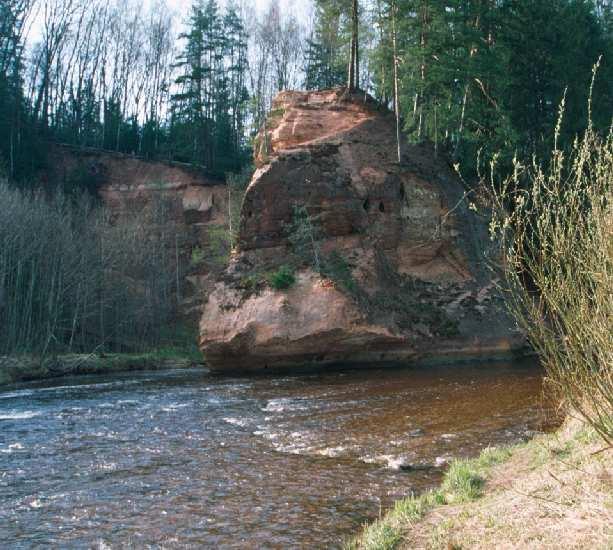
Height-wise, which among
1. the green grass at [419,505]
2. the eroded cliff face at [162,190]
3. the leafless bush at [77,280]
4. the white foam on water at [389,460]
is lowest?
the white foam on water at [389,460]

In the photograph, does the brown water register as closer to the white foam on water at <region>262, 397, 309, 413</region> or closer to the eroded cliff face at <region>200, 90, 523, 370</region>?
the white foam on water at <region>262, 397, 309, 413</region>

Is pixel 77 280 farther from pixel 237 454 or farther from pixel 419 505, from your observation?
pixel 419 505

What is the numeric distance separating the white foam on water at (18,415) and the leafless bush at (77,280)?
10637 millimetres

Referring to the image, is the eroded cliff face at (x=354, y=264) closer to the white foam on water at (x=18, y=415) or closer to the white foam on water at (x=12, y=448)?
the white foam on water at (x=18, y=415)

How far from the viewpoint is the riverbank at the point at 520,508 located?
4.10 m

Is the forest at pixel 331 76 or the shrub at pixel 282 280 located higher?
the forest at pixel 331 76

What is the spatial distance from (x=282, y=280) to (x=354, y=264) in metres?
2.59

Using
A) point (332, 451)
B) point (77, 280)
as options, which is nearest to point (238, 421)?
point (332, 451)

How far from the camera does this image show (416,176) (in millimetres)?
24562

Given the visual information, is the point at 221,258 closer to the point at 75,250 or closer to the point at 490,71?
the point at 75,250

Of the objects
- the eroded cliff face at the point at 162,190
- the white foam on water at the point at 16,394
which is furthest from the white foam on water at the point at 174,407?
the eroded cliff face at the point at 162,190

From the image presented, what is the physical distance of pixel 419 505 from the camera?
18.6ft

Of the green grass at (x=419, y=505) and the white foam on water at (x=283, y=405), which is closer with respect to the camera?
the green grass at (x=419, y=505)

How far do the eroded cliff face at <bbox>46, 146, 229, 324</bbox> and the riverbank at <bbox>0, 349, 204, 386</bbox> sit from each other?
11.8m
